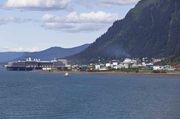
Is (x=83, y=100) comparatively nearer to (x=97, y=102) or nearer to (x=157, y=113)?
(x=97, y=102)

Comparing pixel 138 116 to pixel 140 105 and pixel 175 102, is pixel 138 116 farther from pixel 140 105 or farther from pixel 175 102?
pixel 175 102

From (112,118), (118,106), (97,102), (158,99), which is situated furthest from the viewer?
(158,99)

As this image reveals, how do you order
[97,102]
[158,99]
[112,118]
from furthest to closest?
[158,99] < [97,102] < [112,118]

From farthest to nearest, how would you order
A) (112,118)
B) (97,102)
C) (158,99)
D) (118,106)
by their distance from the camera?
(158,99) < (97,102) < (118,106) < (112,118)

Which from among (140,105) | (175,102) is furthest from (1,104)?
(175,102)

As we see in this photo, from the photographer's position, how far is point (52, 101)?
98062 millimetres

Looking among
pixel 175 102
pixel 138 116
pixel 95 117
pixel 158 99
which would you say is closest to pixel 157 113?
pixel 138 116

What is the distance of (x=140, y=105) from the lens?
90.8 metres

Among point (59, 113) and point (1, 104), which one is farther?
point (1, 104)

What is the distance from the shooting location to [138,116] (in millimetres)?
75312

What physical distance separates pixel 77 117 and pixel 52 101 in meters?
24.1

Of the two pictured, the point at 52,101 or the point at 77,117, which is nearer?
the point at 77,117

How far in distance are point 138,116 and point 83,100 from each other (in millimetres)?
26826

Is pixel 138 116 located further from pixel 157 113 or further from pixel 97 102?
pixel 97 102
